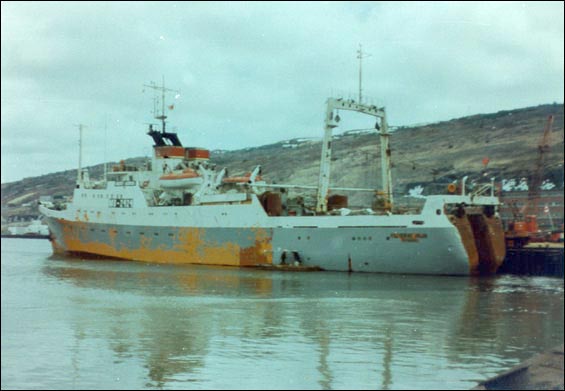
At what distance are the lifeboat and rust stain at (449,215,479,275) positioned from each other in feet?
40.3

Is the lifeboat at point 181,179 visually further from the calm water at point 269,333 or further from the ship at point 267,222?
the calm water at point 269,333

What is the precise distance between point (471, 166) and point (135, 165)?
36312mm

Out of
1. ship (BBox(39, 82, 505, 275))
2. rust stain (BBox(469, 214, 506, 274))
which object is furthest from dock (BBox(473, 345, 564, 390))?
rust stain (BBox(469, 214, 506, 274))

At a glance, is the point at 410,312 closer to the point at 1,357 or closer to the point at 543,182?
the point at 1,357

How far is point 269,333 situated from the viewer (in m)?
12.4

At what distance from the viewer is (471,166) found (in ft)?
195

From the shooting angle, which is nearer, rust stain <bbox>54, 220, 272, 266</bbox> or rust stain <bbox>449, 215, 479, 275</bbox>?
rust stain <bbox>449, 215, 479, 275</bbox>

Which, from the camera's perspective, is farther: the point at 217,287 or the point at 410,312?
the point at 217,287

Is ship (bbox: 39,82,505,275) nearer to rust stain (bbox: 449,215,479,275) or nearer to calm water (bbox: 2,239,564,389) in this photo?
rust stain (bbox: 449,215,479,275)

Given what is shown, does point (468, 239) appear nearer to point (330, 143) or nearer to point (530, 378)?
point (330, 143)

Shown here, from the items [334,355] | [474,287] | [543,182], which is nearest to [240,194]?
[474,287]

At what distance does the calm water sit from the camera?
916 centimetres

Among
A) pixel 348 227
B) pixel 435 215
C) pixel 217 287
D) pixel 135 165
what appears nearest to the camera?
pixel 217 287

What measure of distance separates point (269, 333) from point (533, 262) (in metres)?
18.8
